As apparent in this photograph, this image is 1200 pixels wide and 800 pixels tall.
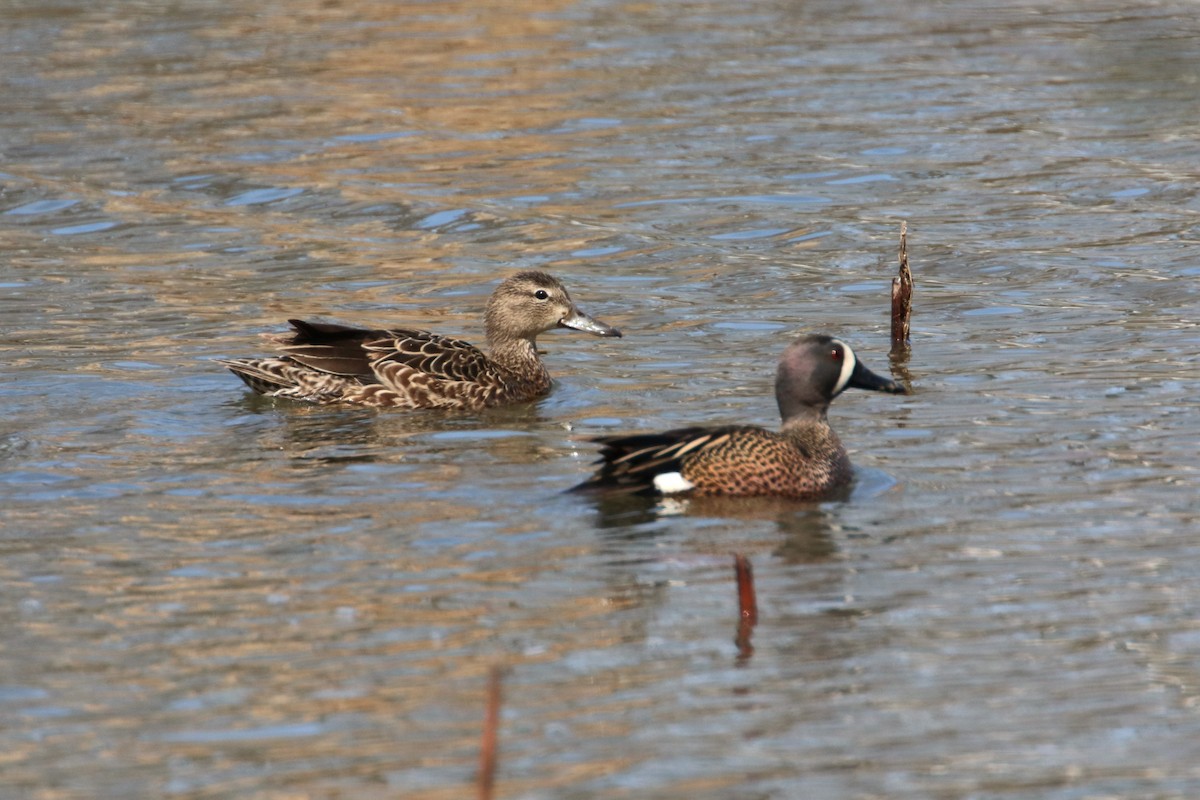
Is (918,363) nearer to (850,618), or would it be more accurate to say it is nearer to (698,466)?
(698,466)

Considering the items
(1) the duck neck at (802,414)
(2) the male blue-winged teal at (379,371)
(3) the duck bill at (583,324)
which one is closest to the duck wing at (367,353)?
(2) the male blue-winged teal at (379,371)

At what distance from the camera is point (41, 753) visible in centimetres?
677

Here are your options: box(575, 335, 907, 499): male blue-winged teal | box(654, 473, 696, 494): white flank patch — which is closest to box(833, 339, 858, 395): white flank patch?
box(575, 335, 907, 499): male blue-winged teal

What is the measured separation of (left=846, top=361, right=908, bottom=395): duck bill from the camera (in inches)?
415

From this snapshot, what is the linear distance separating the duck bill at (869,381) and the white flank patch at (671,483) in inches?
47.4

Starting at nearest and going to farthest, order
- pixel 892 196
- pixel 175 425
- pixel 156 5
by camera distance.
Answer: pixel 175 425
pixel 892 196
pixel 156 5

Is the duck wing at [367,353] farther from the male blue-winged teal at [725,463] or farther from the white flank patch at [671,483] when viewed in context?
the white flank patch at [671,483]

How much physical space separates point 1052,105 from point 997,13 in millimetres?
6248

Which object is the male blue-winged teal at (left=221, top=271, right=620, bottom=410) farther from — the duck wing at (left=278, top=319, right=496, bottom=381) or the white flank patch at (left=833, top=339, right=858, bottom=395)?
the white flank patch at (left=833, top=339, right=858, bottom=395)

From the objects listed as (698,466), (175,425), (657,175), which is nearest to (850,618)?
(698,466)

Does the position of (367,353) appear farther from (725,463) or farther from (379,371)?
(725,463)

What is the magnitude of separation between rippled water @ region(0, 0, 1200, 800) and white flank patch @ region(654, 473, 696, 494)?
0.65 feet

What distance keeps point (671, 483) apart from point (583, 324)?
142 inches

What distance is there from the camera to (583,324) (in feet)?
43.5
